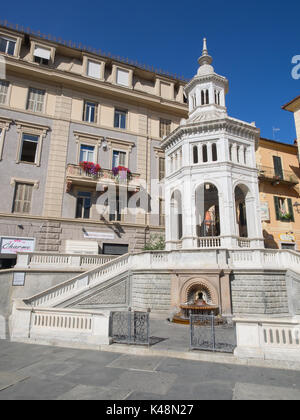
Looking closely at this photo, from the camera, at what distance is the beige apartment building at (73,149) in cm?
2106

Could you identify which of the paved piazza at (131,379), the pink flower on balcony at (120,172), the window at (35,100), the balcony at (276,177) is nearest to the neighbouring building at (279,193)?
the balcony at (276,177)

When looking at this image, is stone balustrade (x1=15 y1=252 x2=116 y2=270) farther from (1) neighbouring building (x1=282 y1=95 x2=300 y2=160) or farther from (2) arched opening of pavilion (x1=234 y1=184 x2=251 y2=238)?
(1) neighbouring building (x1=282 y1=95 x2=300 y2=160)

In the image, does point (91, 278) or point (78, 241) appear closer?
point (91, 278)

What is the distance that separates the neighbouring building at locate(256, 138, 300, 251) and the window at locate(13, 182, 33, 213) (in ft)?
68.6

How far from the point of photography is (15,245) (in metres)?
19.7

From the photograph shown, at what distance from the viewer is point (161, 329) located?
37.8ft

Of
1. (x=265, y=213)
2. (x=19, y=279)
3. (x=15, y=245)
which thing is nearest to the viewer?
(x=19, y=279)

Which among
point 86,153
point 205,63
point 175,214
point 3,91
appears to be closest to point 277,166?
point 205,63

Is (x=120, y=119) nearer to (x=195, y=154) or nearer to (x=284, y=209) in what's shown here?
(x=195, y=154)

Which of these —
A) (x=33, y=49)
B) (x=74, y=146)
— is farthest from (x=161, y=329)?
(x=33, y=49)

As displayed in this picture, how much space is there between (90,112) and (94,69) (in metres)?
4.49

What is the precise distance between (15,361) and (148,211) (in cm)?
1808

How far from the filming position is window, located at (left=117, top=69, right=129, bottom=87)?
2643cm
